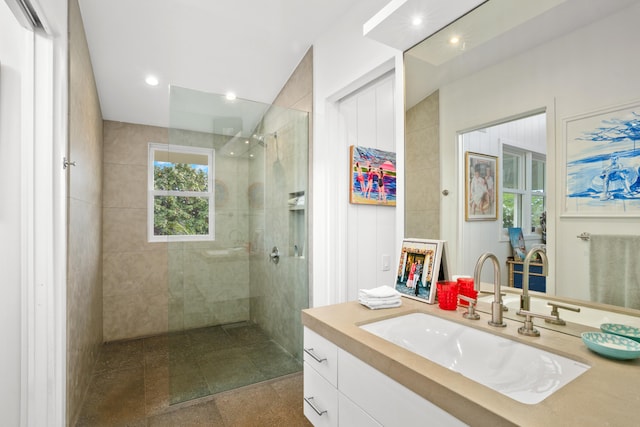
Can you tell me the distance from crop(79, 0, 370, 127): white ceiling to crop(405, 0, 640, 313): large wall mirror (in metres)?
0.96

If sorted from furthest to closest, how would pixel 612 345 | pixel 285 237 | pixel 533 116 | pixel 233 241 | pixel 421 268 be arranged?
pixel 285 237
pixel 233 241
pixel 421 268
pixel 533 116
pixel 612 345

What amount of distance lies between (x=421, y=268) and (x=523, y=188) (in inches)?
21.7

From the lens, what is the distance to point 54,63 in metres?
1.51

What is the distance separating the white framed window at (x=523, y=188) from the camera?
44.2 inches

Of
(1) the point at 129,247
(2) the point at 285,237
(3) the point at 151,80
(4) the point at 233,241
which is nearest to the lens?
(4) the point at 233,241

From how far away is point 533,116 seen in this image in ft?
3.72

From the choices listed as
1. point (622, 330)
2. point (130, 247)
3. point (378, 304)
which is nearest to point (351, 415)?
point (378, 304)

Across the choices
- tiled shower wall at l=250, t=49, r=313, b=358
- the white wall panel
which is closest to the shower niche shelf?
tiled shower wall at l=250, t=49, r=313, b=358

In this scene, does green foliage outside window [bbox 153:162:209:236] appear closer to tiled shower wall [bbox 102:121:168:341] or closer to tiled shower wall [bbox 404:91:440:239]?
tiled shower wall [bbox 404:91:440:239]

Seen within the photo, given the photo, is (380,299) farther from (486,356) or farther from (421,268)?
(486,356)

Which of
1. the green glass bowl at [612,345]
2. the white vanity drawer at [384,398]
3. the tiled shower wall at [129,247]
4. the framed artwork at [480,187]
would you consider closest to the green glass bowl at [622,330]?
the green glass bowl at [612,345]

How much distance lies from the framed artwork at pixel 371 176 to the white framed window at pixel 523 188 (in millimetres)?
1129

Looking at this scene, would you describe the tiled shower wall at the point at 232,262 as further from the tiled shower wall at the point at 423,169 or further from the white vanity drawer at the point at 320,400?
the white vanity drawer at the point at 320,400

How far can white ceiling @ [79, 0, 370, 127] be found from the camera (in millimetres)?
1948
